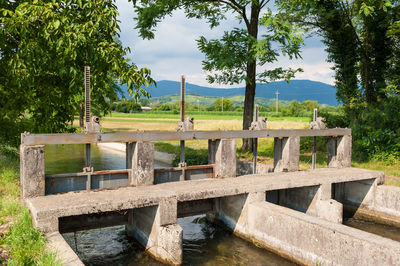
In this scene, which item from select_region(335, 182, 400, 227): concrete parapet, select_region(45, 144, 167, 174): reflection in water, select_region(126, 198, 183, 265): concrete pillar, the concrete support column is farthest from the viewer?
select_region(45, 144, 167, 174): reflection in water

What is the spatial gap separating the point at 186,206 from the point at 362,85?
1652 centimetres

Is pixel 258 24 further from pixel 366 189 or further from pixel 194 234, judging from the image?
pixel 194 234

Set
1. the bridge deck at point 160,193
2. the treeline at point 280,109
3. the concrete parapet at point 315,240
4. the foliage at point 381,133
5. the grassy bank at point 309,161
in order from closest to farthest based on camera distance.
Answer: the concrete parapet at point 315,240 < the bridge deck at point 160,193 < the grassy bank at point 309,161 < the foliage at point 381,133 < the treeline at point 280,109

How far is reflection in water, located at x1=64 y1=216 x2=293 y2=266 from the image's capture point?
26.2ft

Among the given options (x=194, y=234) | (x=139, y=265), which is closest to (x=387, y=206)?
(x=194, y=234)

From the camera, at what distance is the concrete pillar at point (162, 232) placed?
7.42 m

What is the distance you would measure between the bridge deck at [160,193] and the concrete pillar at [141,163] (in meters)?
0.22

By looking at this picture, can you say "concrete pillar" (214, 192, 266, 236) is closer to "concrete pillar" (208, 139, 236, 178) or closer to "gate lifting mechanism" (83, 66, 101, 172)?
"concrete pillar" (208, 139, 236, 178)

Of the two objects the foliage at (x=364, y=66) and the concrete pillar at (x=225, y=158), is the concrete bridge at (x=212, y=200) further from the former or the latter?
the foliage at (x=364, y=66)

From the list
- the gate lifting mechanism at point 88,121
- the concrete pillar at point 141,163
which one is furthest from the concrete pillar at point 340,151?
the gate lifting mechanism at point 88,121

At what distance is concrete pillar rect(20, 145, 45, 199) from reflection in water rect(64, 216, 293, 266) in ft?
6.67

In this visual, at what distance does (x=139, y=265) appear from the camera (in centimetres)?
764

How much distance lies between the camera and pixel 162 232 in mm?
7500

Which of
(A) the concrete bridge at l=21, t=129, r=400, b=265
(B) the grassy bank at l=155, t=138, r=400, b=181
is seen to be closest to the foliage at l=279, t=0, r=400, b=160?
(B) the grassy bank at l=155, t=138, r=400, b=181
